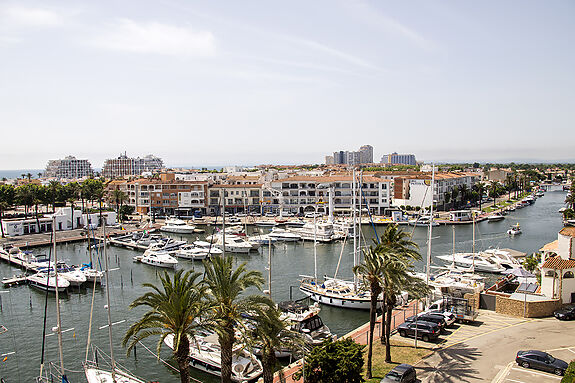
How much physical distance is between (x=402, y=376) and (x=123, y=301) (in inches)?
1040

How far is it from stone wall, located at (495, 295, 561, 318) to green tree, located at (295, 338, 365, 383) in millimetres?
14241

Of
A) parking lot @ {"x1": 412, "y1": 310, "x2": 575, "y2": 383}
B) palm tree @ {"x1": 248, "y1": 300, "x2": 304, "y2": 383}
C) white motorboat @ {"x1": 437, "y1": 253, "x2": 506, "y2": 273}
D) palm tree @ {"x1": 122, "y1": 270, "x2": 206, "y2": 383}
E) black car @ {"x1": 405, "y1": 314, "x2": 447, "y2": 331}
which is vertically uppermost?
palm tree @ {"x1": 122, "y1": 270, "x2": 206, "y2": 383}

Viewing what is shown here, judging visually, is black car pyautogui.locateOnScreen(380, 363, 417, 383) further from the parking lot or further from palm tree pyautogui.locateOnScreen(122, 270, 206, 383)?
palm tree pyautogui.locateOnScreen(122, 270, 206, 383)

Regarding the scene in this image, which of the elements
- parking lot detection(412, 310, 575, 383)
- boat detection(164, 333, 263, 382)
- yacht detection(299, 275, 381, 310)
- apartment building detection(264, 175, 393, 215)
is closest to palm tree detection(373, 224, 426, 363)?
parking lot detection(412, 310, 575, 383)

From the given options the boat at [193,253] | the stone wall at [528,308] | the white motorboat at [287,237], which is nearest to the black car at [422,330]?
the stone wall at [528,308]

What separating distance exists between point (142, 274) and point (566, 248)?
38904 mm

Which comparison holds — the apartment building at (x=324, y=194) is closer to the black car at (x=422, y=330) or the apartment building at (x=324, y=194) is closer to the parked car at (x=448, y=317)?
the parked car at (x=448, y=317)

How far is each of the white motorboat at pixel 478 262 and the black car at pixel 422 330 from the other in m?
23.4

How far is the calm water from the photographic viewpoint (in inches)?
975

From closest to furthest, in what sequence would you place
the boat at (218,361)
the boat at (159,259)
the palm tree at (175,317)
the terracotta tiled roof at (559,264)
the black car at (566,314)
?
the palm tree at (175,317)
the boat at (218,361)
the black car at (566,314)
the terracotta tiled roof at (559,264)
the boat at (159,259)

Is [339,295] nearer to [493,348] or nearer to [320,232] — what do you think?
[493,348]

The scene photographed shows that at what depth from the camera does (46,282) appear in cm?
3956

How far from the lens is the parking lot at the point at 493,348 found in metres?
A: 18.2

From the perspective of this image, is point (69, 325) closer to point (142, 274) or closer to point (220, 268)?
point (142, 274)
